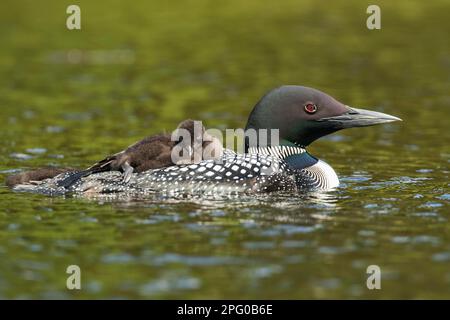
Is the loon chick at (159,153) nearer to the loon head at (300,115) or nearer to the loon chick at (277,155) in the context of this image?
the loon chick at (277,155)

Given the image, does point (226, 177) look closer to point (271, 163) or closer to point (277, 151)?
point (271, 163)

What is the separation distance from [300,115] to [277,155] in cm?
41

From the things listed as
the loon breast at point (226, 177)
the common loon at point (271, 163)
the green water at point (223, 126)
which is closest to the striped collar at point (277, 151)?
the common loon at point (271, 163)

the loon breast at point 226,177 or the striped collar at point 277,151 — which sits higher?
the striped collar at point 277,151

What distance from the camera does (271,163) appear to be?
939cm

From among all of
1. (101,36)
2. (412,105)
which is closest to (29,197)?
(412,105)

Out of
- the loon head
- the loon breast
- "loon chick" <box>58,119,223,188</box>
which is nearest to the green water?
the loon breast

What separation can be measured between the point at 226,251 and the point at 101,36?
1337cm

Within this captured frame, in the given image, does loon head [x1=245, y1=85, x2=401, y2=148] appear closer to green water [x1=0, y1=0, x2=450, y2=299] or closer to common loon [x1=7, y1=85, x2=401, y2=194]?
common loon [x1=7, y1=85, x2=401, y2=194]

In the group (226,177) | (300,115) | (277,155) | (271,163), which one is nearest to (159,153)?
(226,177)

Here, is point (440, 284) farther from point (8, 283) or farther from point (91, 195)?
point (91, 195)

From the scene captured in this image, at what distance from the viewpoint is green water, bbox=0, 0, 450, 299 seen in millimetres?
6902

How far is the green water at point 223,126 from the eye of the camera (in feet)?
22.6
